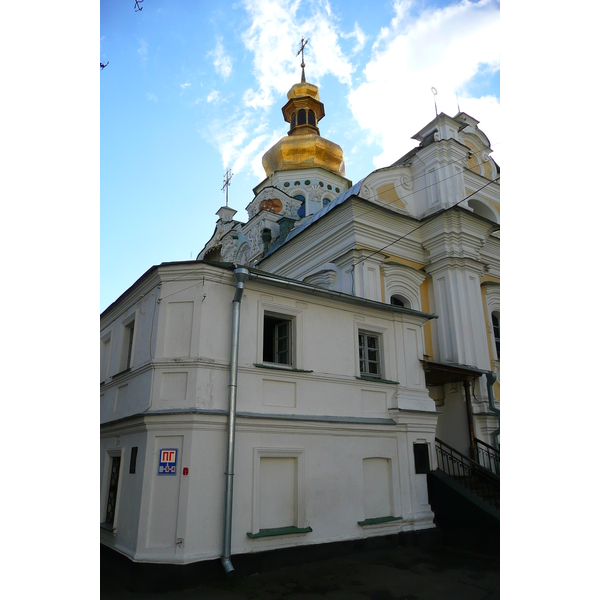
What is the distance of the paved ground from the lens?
6.49 m

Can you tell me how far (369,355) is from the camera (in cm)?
998

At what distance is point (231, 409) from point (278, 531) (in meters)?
1.95

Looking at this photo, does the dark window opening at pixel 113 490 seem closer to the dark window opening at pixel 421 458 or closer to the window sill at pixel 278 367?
the window sill at pixel 278 367

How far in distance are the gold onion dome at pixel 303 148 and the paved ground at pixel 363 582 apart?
23.1m

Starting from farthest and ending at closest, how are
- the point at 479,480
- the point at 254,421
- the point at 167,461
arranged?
the point at 479,480 < the point at 254,421 < the point at 167,461

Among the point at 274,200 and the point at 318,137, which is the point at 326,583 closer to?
the point at 274,200

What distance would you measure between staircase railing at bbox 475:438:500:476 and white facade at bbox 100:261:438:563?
3.21m

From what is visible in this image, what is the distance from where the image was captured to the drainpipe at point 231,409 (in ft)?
22.7

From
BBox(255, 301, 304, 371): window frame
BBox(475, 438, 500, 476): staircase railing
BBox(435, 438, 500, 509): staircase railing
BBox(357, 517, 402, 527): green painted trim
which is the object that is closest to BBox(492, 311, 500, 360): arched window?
BBox(475, 438, 500, 476): staircase railing

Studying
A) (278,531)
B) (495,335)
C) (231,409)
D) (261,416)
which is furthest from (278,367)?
(495,335)

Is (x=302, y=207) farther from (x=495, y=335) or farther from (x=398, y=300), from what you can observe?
(x=495, y=335)

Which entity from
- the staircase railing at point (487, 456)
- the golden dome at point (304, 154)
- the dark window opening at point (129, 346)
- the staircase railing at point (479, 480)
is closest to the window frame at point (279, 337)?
the dark window opening at point (129, 346)
